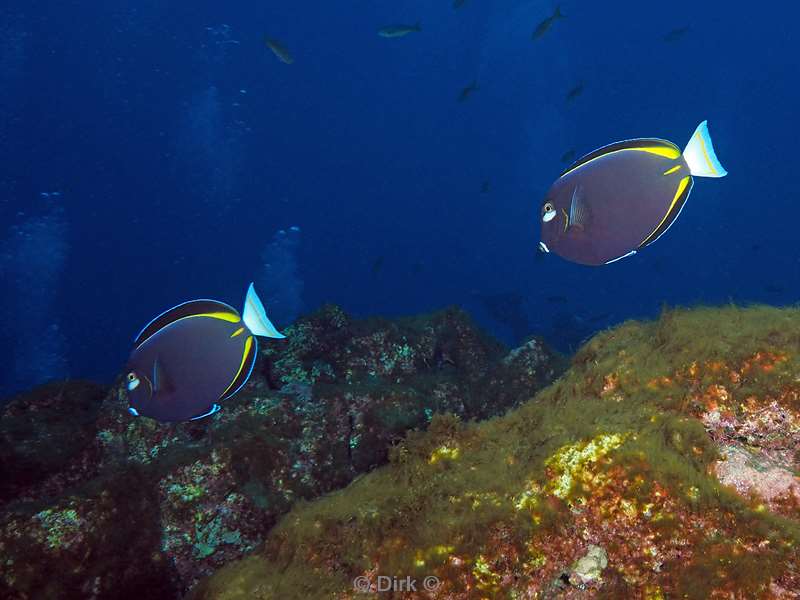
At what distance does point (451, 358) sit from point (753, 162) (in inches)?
3004

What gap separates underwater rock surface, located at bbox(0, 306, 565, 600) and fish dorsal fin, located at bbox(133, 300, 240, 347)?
1395 mm

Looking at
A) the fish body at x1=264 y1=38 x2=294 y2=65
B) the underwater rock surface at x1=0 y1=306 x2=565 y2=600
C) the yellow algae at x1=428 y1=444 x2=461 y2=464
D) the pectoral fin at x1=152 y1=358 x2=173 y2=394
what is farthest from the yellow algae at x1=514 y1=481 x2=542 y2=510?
the fish body at x1=264 y1=38 x2=294 y2=65

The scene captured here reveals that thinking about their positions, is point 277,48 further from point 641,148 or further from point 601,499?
point 601,499

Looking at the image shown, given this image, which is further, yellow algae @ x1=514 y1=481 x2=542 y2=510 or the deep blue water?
the deep blue water

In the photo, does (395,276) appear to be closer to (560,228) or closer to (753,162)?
(753,162)

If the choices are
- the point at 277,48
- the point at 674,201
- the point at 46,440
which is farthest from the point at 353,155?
the point at 674,201

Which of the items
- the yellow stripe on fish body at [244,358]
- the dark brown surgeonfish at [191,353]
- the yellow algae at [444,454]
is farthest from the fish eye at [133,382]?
the yellow algae at [444,454]

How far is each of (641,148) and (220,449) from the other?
10.3 ft

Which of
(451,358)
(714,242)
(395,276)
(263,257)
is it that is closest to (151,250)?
(263,257)

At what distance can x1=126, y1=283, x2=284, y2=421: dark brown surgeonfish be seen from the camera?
6.02 feet

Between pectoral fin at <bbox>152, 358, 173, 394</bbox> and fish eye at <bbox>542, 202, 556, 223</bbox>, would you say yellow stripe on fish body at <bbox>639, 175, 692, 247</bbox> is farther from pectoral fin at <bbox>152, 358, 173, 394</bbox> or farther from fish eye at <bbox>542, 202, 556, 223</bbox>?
pectoral fin at <bbox>152, 358, 173, 394</bbox>

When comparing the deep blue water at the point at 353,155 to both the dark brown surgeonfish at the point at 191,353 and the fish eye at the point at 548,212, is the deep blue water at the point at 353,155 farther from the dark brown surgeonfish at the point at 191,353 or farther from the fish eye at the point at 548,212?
the dark brown surgeonfish at the point at 191,353

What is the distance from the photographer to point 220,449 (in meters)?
3.23

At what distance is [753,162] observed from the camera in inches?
2445
